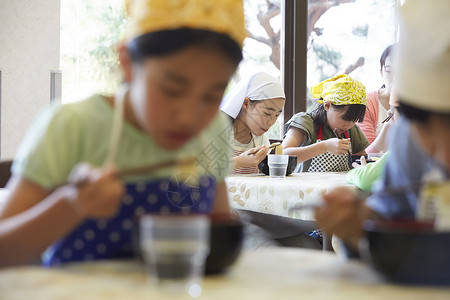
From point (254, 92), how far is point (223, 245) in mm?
2648

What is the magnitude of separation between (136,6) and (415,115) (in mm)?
475

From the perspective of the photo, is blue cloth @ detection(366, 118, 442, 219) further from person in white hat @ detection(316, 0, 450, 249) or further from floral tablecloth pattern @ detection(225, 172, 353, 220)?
floral tablecloth pattern @ detection(225, 172, 353, 220)

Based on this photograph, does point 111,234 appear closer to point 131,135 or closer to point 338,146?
point 131,135

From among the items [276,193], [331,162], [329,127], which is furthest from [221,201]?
[329,127]

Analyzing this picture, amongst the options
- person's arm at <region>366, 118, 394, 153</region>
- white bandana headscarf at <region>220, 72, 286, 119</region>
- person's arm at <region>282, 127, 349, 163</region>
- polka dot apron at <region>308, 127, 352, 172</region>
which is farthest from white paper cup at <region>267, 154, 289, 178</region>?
person's arm at <region>366, 118, 394, 153</region>

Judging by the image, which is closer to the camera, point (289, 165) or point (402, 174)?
point (402, 174)

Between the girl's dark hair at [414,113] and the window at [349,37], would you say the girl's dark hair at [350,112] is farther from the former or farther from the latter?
the girl's dark hair at [414,113]

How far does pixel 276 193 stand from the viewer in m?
2.69

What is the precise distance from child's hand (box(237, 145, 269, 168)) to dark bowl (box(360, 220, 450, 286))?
7.66 feet

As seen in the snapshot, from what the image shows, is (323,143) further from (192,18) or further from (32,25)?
(192,18)

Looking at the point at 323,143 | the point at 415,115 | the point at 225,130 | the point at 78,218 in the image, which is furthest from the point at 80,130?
the point at 323,143

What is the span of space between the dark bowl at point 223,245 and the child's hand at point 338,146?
278 centimetres

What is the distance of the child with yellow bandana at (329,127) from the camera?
365cm

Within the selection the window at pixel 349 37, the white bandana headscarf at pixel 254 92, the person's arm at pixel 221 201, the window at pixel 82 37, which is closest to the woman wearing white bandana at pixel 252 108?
the white bandana headscarf at pixel 254 92
